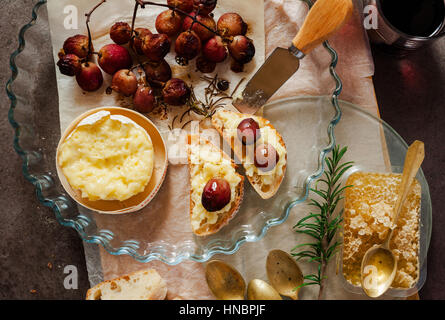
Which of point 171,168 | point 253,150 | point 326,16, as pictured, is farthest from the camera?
point 171,168

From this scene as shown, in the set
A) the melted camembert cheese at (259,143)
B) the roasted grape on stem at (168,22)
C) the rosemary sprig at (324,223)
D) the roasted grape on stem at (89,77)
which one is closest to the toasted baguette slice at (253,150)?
the melted camembert cheese at (259,143)

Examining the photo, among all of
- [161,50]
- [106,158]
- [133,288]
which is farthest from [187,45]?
[133,288]

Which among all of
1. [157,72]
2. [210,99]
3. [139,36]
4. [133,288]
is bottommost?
[133,288]

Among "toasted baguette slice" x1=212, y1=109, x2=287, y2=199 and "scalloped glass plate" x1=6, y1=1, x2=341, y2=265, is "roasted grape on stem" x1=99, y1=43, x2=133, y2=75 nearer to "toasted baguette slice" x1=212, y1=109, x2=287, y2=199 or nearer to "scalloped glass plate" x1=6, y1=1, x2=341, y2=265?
"scalloped glass plate" x1=6, y1=1, x2=341, y2=265

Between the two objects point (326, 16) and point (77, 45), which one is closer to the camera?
point (326, 16)

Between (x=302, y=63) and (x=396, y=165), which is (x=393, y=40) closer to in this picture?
(x=302, y=63)

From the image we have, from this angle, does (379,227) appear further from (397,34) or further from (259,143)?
(397,34)

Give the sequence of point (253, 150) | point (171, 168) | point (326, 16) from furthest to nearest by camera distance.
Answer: point (171, 168) < point (253, 150) < point (326, 16)
